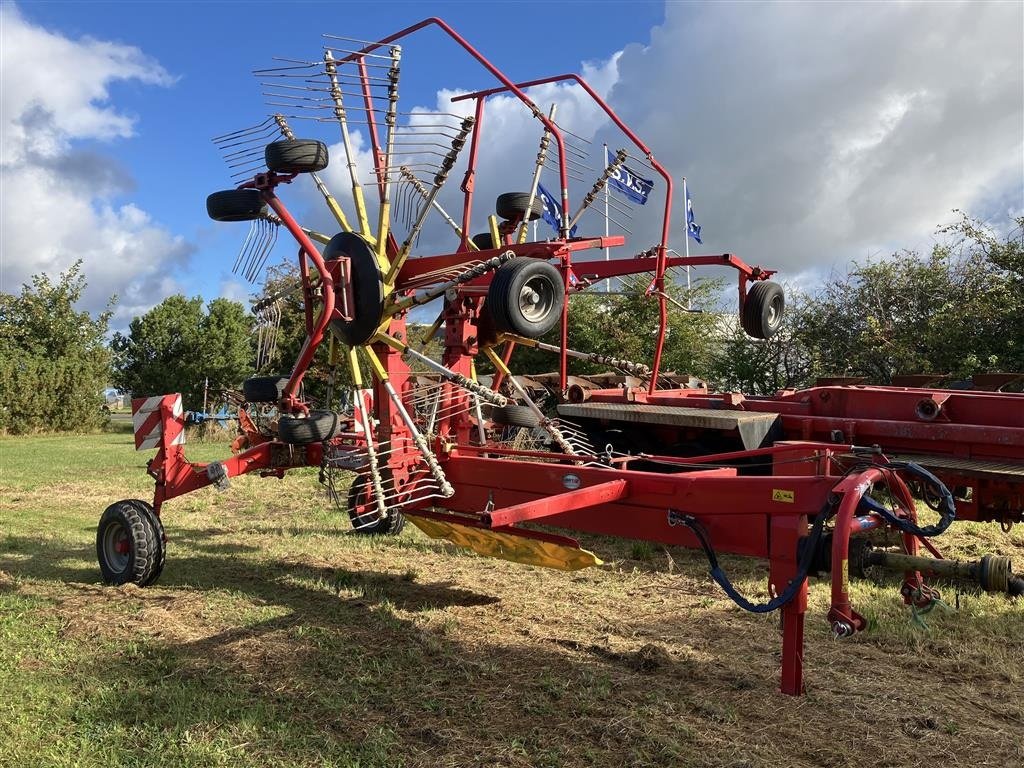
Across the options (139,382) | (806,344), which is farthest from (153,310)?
(806,344)

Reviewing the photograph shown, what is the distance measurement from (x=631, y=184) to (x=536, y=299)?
10.2 feet

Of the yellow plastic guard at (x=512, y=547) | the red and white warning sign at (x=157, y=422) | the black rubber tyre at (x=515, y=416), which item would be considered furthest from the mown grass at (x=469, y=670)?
the black rubber tyre at (x=515, y=416)

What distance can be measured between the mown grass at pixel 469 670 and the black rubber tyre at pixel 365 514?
1.69ft

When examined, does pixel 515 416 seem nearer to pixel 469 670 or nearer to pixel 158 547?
pixel 469 670

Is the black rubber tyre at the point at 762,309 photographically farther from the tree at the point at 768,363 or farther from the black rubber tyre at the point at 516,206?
the tree at the point at 768,363

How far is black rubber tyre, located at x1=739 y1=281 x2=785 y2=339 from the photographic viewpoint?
21.5 feet

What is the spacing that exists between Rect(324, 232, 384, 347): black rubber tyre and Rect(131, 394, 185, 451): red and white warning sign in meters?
1.77

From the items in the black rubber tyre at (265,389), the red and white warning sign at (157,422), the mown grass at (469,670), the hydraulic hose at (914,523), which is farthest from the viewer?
the red and white warning sign at (157,422)

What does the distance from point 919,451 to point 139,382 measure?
97.3 feet

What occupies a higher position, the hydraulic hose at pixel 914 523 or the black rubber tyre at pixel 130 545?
the hydraulic hose at pixel 914 523

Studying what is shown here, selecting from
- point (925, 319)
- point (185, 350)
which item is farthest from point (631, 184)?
point (185, 350)

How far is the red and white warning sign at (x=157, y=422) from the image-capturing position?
633 centimetres

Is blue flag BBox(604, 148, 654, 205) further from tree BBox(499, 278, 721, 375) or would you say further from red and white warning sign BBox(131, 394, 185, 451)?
tree BBox(499, 278, 721, 375)

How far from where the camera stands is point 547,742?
353cm
